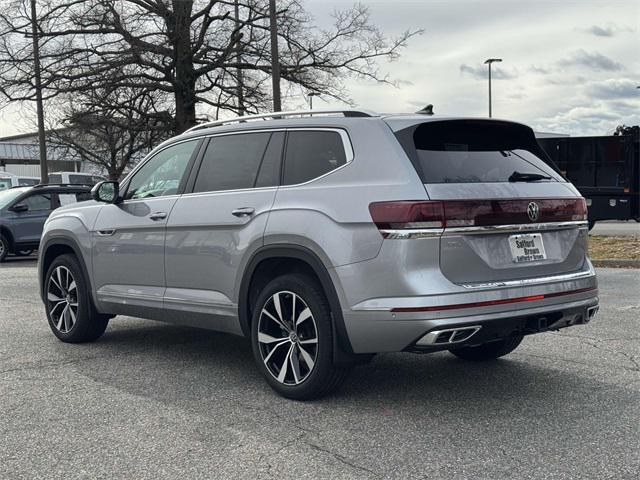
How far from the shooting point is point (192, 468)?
11.6 feet

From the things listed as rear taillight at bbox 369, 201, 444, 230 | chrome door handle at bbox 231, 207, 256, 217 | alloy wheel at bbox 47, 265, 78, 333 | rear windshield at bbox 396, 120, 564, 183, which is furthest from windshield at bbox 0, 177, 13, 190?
rear taillight at bbox 369, 201, 444, 230

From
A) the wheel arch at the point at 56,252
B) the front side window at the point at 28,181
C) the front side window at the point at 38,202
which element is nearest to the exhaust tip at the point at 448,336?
the wheel arch at the point at 56,252

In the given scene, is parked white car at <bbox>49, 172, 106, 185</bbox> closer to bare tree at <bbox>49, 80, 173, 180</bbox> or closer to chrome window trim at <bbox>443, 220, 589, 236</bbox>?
bare tree at <bbox>49, 80, 173, 180</bbox>

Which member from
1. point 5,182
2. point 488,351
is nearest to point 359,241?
point 488,351

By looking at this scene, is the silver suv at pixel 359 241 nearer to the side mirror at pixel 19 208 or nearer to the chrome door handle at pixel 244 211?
the chrome door handle at pixel 244 211

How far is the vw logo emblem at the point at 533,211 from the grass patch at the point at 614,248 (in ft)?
31.3

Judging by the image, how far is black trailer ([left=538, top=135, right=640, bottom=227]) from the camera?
59.8ft

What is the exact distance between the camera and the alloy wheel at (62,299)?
21.6ft

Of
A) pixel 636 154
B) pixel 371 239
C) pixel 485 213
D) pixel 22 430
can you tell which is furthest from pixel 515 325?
pixel 636 154

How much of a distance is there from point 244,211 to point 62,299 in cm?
269

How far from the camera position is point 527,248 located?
439 cm

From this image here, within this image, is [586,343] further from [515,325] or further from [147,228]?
[147,228]

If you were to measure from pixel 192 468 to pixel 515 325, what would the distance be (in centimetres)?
194

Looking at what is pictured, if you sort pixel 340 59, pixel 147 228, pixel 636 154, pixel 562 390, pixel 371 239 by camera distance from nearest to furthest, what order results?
pixel 371 239 < pixel 562 390 < pixel 147 228 < pixel 636 154 < pixel 340 59
